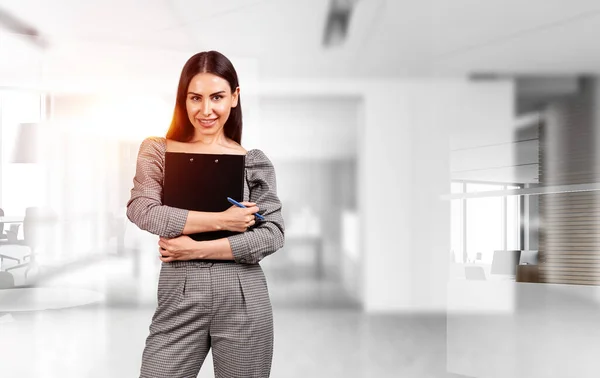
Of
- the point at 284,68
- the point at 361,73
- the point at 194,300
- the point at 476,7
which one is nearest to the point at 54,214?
the point at 284,68

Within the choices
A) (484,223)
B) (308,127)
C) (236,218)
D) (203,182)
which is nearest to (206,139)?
(203,182)

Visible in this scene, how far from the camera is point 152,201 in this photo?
1.38 m

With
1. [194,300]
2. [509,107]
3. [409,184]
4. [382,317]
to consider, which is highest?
[509,107]

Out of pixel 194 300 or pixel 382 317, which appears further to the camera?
pixel 382 317

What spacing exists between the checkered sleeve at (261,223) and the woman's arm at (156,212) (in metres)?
0.07

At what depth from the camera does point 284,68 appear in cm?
352

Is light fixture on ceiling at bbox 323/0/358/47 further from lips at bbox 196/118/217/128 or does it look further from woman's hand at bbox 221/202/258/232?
woman's hand at bbox 221/202/258/232

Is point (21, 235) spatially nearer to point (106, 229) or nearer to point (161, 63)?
point (106, 229)

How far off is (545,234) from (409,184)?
0.85 m

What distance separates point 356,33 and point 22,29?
75.3 inches

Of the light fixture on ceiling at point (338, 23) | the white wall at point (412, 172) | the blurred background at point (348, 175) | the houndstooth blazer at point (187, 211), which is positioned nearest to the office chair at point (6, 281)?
the blurred background at point (348, 175)

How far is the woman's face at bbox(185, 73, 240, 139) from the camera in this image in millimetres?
1464

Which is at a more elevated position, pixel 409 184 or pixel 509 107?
pixel 509 107

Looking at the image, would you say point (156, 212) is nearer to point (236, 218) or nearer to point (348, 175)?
point (236, 218)
